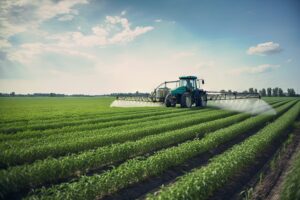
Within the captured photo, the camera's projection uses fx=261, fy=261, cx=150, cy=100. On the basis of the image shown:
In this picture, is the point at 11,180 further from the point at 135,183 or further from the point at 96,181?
the point at 135,183

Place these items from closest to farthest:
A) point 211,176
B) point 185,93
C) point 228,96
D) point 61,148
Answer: point 211,176 < point 61,148 < point 185,93 < point 228,96

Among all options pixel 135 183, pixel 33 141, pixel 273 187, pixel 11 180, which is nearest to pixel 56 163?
pixel 11 180

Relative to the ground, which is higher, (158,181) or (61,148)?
(61,148)

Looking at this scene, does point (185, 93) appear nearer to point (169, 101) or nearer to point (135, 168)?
point (169, 101)

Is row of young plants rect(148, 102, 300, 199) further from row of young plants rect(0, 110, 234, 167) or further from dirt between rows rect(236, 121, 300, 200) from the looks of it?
row of young plants rect(0, 110, 234, 167)

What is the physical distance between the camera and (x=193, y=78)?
25.5 metres

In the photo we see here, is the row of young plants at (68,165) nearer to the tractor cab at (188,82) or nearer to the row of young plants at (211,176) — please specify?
the row of young plants at (211,176)

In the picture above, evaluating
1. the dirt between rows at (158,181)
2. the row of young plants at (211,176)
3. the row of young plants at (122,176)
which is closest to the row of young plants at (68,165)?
the row of young plants at (122,176)

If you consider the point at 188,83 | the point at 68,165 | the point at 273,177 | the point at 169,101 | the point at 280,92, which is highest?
the point at 188,83

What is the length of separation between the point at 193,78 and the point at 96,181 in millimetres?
20473

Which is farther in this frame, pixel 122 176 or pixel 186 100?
pixel 186 100

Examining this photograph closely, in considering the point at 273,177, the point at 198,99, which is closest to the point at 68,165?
the point at 273,177

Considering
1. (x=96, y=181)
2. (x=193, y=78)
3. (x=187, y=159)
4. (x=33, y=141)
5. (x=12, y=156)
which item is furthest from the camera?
(x=193, y=78)

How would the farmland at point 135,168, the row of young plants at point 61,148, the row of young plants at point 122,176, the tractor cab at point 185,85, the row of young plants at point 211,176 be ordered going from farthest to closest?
the tractor cab at point 185,85 → the row of young plants at point 61,148 → the farmland at point 135,168 → the row of young plants at point 122,176 → the row of young plants at point 211,176
